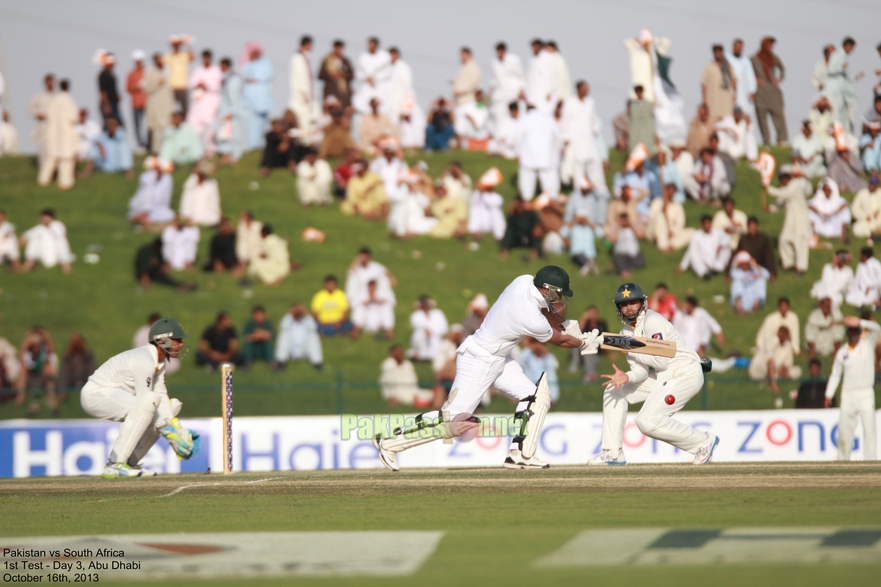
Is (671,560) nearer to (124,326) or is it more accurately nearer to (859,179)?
(124,326)

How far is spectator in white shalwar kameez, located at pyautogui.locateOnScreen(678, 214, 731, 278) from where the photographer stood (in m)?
24.1

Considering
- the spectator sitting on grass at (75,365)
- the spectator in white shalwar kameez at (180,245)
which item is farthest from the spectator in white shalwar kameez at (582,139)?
the spectator sitting on grass at (75,365)

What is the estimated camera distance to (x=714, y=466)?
39.4 ft

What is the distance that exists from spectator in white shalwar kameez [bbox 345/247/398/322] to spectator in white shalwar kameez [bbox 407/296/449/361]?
1324mm

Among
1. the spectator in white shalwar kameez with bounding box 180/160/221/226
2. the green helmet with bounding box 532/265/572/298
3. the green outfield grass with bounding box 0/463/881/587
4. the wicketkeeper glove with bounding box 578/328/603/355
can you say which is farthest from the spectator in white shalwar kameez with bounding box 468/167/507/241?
the green helmet with bounding box 532/265/572/298

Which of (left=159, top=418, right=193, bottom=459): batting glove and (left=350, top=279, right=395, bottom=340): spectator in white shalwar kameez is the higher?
(left=350, top=279, right=395, bottom=340): spectator in white shalwar kameez

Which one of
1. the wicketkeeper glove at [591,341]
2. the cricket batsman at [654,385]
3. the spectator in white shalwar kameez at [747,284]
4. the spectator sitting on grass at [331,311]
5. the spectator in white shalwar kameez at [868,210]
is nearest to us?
the wicketkeeper glove at [591,341]

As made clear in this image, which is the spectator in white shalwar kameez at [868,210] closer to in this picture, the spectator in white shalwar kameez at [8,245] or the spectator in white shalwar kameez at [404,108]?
the spectator in white shalwar kameez at [404,108]

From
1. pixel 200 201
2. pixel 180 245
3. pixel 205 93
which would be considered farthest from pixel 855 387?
pixel 205 93

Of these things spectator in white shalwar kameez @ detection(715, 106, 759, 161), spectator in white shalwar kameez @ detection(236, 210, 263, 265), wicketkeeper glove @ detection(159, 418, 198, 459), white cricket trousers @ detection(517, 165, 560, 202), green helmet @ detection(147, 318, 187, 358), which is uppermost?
spectator in white shalwar kameez @ detection(715, 106, 759, 161)

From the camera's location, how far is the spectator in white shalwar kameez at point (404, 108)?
1122 inches

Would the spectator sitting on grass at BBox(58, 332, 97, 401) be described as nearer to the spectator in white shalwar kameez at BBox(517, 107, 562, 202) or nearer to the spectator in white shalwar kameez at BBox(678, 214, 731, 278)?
the spectator in white shalwar kameez at BBox(517, 107, 562, 202)

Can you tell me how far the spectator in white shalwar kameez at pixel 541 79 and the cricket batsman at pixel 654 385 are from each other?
1523cm

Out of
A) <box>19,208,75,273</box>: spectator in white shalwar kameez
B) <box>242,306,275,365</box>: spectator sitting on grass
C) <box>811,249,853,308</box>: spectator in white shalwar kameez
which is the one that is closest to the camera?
<box>242,306,275,365</box>: spectator sitting on grass
